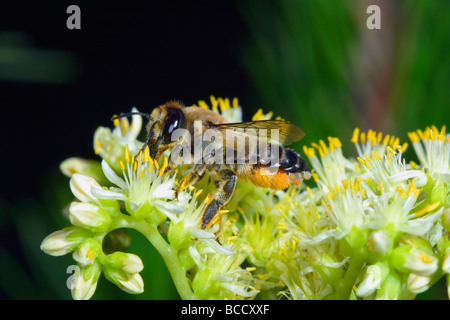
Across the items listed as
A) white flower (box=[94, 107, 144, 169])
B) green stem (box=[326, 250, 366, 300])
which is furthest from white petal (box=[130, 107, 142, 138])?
green stem (box=[326, 250, 366, 300])

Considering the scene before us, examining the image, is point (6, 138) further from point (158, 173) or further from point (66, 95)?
point (158, 173)

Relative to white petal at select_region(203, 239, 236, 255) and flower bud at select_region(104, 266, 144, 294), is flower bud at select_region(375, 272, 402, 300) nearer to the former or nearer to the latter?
white petal at select_region(203, 239, 236, 255)

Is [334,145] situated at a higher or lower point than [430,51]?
lower

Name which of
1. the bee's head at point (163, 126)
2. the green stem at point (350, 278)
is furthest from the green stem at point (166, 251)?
the green stem at point (350, 278)

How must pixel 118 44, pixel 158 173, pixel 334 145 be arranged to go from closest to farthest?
pixel 158 173 < pixel 334 145 < pixel 118 44
